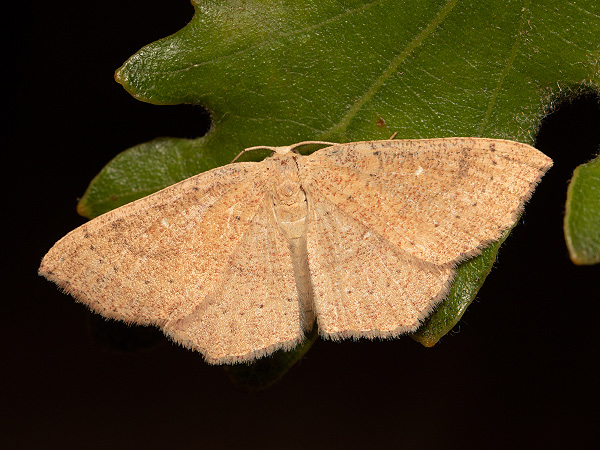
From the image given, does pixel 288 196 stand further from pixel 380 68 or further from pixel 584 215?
pixel 584 215

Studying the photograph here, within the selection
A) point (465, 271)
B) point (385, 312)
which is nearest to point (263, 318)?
point (385, 312)

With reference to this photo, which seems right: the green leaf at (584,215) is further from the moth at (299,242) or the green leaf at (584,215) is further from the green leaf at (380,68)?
the green leaf at (380,68)

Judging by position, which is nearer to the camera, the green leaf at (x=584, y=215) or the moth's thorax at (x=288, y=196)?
the green leaf at (x=584, y=215)

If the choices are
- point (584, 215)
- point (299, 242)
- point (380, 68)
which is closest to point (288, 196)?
point (299, 242)

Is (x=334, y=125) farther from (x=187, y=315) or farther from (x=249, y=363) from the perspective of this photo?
(x=249, y=363)

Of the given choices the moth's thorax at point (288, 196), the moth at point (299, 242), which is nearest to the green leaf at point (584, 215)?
the moth at point (299, 242)

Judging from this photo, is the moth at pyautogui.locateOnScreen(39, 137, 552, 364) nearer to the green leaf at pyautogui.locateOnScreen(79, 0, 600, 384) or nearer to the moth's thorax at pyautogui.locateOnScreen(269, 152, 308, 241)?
the moth's thorax at pyautogui.locateOnScreen(269, 152, 308, 241)

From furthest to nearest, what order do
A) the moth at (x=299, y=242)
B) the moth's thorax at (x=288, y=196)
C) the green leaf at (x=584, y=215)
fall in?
the moth's thorax at (x=288, y=196)
the moth at (x=299, y=242)
the green leaf at (x=584, y=215)
